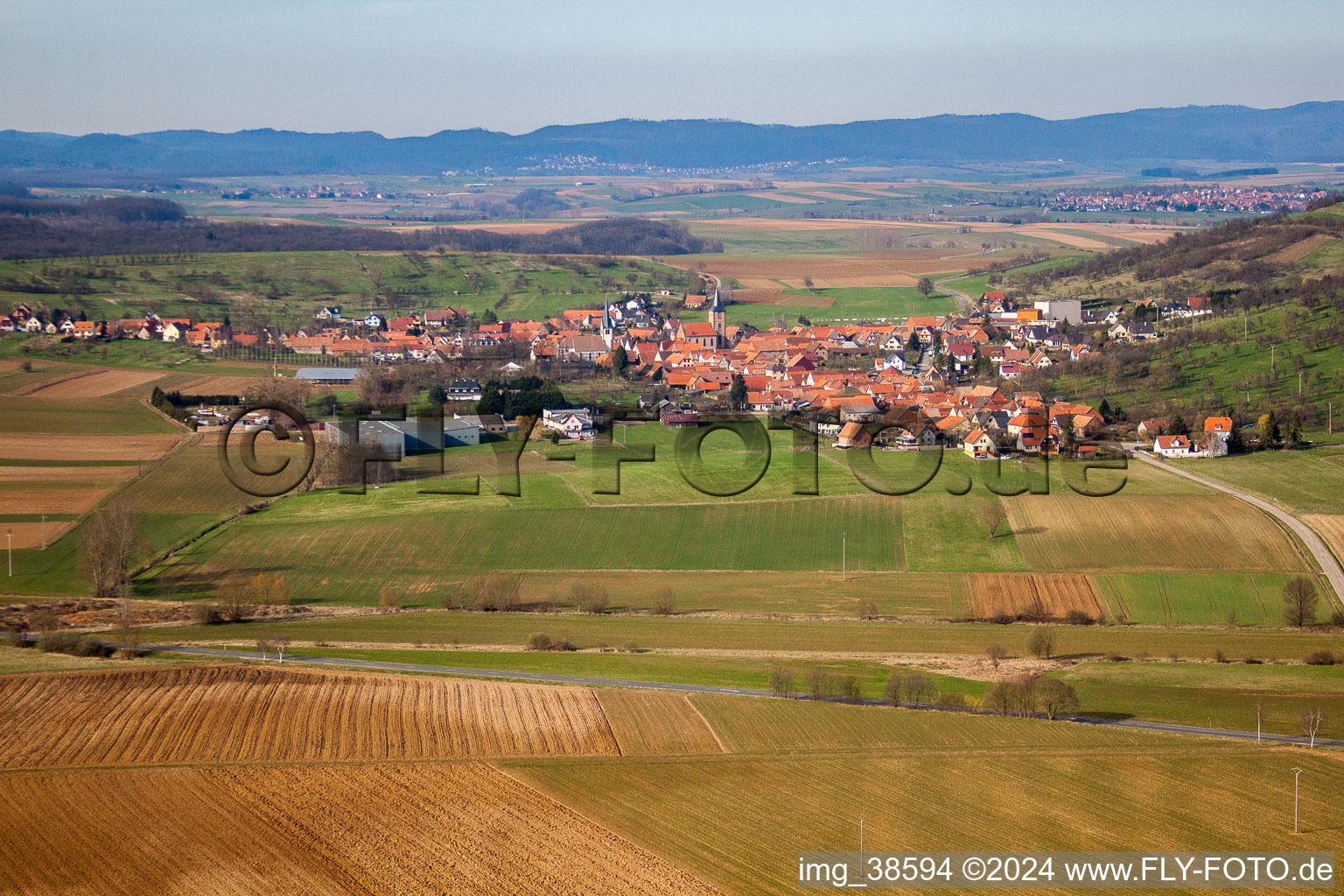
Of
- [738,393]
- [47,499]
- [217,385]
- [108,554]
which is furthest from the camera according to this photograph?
[217,385]

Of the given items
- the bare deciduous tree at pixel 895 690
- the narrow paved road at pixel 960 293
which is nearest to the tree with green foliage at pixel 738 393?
the bare deciduous tree at pixel 895 690

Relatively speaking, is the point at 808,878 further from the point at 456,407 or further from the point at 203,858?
the point at 456,407

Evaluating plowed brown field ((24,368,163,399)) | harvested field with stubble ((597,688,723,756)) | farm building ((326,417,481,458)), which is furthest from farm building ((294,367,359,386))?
harvested field with stubble ((597,688,723,756))

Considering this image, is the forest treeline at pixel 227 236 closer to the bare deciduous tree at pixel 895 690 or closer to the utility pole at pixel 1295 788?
the bare deciduous tree at pixel 895 690

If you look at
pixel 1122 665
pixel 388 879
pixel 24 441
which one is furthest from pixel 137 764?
pixel 24 441

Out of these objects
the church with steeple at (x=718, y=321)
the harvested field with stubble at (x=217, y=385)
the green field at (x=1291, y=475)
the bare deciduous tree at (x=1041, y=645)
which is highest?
the church with steeple at (x=718, y=321)

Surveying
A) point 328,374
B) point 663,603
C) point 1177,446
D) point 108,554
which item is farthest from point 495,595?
point 328,374

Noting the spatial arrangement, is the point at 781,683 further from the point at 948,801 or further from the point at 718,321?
→ the point at 718,321
